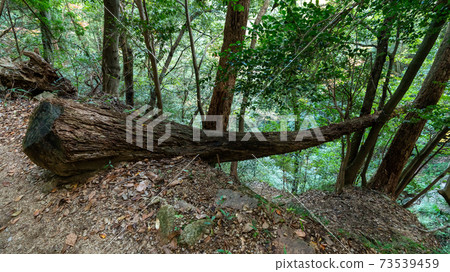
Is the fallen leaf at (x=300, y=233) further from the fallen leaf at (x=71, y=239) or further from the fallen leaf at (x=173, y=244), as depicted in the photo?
the fallen leaf at (x=71, y=239)

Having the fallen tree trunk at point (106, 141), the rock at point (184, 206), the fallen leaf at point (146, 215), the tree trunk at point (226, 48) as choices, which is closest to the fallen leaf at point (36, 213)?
the fallen tree trunk at point (106, 141)

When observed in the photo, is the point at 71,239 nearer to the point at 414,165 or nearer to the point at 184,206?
the point at 184,206

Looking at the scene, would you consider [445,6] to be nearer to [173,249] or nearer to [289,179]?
[173,249]

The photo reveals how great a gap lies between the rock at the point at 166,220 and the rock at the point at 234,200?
1.70ft

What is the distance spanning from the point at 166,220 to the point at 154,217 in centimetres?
16

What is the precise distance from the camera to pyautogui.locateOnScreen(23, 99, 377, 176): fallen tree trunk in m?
2.07

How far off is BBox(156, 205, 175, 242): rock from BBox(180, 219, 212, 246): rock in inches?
5.0

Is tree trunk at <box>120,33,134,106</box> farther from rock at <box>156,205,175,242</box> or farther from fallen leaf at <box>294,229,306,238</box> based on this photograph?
fallen leaf at <box>294,229,306,238</box>

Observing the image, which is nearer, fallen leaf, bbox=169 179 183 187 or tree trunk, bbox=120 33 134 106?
fallen leaf, bbox=169 179 183 187

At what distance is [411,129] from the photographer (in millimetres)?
3832

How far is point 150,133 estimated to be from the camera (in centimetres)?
268

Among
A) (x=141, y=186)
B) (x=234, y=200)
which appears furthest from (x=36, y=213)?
(x=234, y=200)

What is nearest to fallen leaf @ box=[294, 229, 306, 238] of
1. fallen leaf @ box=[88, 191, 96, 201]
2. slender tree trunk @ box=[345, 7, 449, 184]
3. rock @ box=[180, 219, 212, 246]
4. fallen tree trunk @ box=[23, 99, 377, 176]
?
rock @ box=[180, 219, 212, 246]
